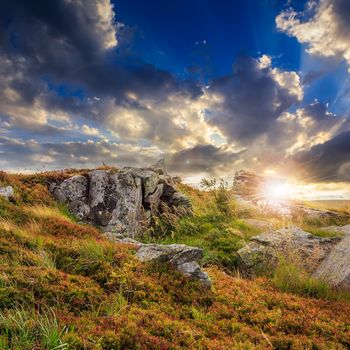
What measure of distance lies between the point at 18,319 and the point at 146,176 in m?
14.1

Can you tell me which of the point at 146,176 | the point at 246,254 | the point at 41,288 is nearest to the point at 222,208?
the point at 146,176

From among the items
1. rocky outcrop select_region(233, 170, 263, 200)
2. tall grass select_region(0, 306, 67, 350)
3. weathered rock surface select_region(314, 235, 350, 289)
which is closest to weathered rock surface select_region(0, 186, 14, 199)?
tall grass select_region(0, 306, 67, 350)

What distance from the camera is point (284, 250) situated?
11.5 meters

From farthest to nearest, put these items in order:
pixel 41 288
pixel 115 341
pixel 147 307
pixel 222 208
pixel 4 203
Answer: pixel 222 208, pixel 4 203, pixel 147 307, pixel 41 288, pixel 115 341

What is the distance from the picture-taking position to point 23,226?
1048cm

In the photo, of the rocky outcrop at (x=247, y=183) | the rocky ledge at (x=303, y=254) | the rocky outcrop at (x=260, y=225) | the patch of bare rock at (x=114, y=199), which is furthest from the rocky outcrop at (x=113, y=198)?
the rocky outcrop at (x=247, y=183)

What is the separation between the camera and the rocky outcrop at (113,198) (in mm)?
16312

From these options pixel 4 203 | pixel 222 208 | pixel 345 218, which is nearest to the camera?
pixel 4 203

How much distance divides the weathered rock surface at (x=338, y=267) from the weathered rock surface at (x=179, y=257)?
3869mm

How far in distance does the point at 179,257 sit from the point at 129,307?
2.78 metres

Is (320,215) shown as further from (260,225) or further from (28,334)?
(28,334)

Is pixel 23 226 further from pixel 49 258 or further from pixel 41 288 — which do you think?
pixel 41 288

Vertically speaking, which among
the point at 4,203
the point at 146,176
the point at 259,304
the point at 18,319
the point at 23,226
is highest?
the point at 146,176

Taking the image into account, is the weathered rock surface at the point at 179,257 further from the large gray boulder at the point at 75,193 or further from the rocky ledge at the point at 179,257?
the large gray boulder at the point at 75,193
